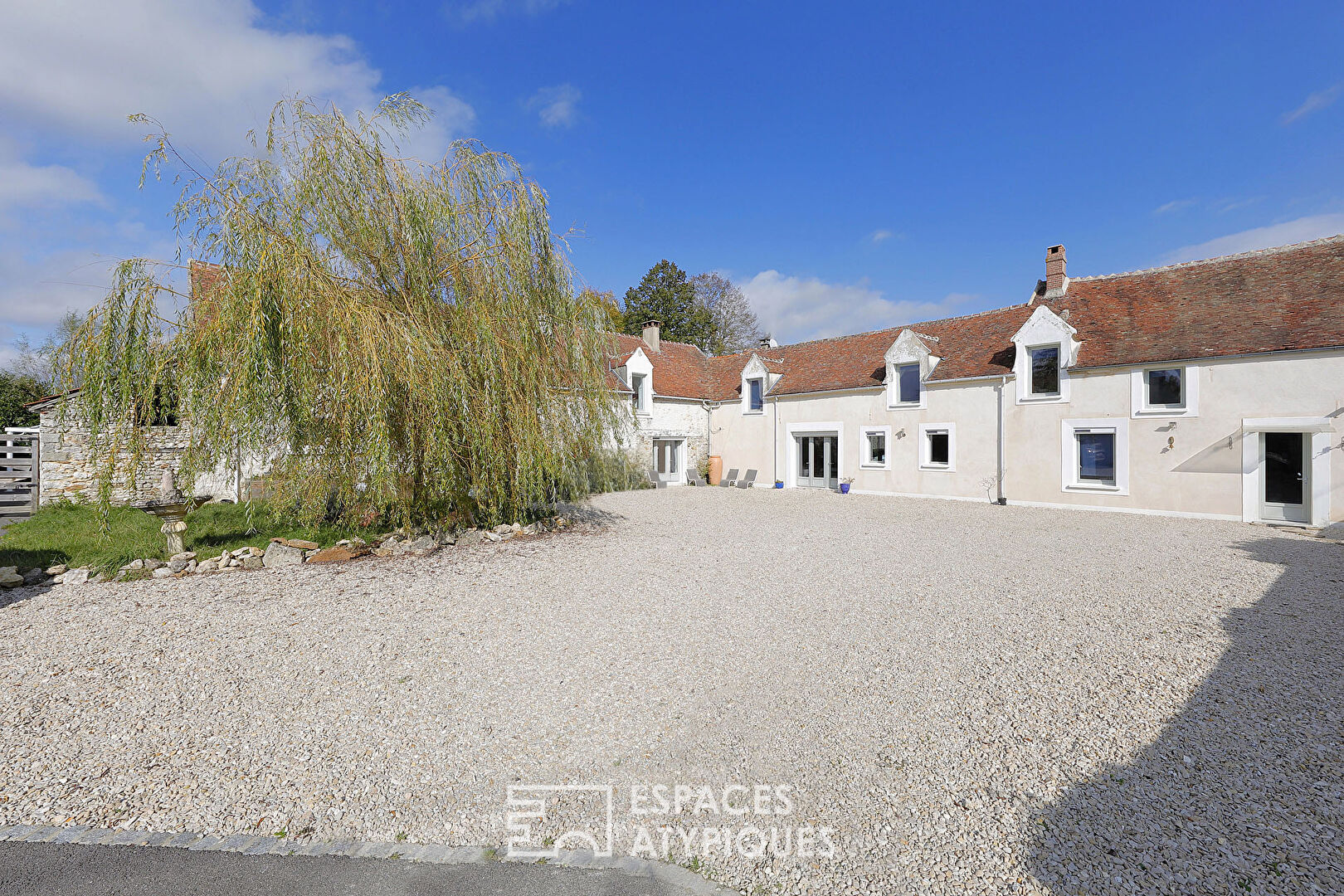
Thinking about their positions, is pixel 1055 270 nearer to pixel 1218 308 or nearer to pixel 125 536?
pixel 1218 308

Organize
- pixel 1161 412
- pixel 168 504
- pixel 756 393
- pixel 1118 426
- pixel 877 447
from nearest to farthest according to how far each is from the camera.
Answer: pixel 1161 412 → pixel 1118 426 → pixel 168 504 → pixel 877 447 → pixel 756 393

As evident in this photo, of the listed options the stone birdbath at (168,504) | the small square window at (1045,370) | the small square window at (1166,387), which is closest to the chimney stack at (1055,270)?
the small square window at (1045,370)

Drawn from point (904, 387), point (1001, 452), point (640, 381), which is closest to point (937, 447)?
point (1001, 452)

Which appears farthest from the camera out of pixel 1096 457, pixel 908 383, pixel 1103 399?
pixel 908 383

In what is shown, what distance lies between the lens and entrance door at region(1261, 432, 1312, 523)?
12133mm

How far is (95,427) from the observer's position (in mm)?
7246

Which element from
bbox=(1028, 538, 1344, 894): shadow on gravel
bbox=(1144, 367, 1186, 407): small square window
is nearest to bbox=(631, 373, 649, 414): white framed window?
bbox=(1144, 367, 1186, 407): small square window

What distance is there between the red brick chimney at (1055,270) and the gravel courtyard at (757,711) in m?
11.0

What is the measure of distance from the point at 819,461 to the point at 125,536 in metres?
18.0

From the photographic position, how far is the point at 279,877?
263 centimetres

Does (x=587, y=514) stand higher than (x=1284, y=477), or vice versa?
(x=1284, y=477)

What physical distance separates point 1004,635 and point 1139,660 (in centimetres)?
101

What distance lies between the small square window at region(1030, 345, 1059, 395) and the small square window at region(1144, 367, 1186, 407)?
6.10 ft

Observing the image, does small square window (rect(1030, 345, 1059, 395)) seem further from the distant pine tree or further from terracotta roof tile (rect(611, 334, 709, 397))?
the distant pine tree
